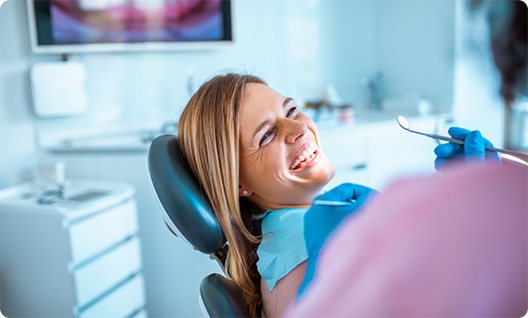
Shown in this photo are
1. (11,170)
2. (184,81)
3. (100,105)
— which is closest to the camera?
(11,170)

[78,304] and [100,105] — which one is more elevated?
[100,105]

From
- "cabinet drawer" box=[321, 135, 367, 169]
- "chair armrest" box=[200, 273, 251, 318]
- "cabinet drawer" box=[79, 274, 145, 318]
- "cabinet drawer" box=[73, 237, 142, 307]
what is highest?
"cabinet drawer" box=[321, 135, 367, 169]

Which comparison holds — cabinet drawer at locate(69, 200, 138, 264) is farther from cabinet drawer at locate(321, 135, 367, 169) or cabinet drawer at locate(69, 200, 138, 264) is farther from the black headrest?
cabinet drawer at locate(321, 135, 367, 169)

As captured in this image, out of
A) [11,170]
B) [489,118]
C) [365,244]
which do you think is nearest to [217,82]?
[365,244]

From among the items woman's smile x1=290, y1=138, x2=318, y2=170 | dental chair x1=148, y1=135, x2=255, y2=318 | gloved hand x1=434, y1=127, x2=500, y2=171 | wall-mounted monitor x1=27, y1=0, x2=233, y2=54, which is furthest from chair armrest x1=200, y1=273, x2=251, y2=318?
wall-mounted monitor x1=27, y1=0, x2=233, y2=54

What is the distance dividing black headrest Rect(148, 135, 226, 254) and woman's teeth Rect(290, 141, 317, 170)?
224 millimetres

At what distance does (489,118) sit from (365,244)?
9.01 feet

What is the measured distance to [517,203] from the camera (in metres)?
0.26

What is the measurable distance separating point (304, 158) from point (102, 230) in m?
1.01

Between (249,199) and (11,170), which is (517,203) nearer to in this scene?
(249,199)

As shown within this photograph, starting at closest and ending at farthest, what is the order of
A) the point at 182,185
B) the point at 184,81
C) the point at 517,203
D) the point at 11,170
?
the point at 517,203, the point at 182,185, the point at 11,170, the point at 184,81

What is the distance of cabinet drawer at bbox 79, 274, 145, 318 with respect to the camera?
154 centimetres

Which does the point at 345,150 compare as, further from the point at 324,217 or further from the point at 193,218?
the point at 324,217

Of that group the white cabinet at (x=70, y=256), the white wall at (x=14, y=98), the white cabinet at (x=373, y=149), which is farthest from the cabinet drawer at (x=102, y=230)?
the white cabinet at (x=373, y=149)
